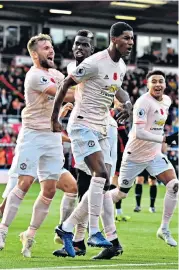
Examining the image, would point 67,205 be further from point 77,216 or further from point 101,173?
point 101,173

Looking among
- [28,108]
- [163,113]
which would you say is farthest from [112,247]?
[163,113]

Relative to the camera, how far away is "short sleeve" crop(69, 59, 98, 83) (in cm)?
826

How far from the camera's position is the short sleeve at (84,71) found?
8258 mm

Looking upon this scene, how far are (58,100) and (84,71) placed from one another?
40 cm

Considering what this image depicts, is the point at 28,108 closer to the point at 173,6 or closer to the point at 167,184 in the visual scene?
the point at 167,184

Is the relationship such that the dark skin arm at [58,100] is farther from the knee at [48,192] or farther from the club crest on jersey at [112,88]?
the knee at [48,192]

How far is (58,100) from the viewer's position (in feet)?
27.0

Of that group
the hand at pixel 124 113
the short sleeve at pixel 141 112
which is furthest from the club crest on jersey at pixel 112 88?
the short sleeve at pixel 141 112

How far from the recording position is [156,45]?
4762 cm

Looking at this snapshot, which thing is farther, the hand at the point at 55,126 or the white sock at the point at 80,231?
the white sock at the point at 80,231

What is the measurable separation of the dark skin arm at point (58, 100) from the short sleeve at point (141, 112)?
2511mm

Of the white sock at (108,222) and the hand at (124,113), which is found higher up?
the hand at (124,113)

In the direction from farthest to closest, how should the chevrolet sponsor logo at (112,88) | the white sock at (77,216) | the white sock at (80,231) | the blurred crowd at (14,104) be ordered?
1. the blurred crowd at (14,104)
2. the white sock at (80,231)
3. the white sock at (77,216)
4. the chevrolet sponsor logo at (112,88)

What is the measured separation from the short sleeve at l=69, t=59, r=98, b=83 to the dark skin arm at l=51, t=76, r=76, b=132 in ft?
0.19
